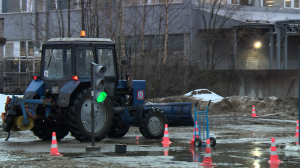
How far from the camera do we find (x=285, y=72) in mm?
33688

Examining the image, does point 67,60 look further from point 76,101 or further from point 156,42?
point 156,42

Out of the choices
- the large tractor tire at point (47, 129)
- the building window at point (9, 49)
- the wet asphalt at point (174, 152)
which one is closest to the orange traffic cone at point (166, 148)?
the wet asphalt at point (174, 152)

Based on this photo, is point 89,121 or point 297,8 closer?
point 89,121

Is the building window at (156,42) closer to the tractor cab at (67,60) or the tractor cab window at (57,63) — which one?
the tractor cab at (67,60)

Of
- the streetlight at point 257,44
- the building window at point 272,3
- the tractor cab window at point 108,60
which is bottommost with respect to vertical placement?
the tractor cab window at point 108,60

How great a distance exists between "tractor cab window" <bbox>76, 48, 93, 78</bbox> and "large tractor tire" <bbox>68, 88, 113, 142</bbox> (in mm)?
545

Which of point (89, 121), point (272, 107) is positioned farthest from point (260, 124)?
point (89, 121)

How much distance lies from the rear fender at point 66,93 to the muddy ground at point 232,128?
1578mm

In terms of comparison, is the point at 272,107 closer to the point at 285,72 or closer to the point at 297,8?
the point at 285,72

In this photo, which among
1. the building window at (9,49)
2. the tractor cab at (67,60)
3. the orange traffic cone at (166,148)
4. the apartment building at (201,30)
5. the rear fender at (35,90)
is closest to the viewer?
the orange traffic cone at (166,148)

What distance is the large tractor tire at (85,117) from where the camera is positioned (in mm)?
13078

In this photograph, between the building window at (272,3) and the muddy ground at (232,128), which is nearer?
the muddy ground at (232,128)

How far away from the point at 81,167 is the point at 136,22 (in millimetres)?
27131

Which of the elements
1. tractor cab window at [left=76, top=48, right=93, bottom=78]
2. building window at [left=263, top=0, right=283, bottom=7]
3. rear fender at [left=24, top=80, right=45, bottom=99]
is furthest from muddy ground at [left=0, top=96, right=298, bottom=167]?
building window at [left=263, top=0, right=283, bottom=7]
